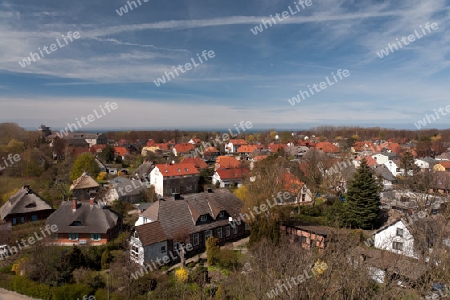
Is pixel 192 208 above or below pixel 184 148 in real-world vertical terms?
below

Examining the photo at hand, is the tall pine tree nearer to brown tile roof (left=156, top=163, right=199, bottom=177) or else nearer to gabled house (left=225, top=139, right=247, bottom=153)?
brown tile roof (left=156, top=163, right=199, bottom=177)

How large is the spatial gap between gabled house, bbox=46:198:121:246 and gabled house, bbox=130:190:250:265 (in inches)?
133

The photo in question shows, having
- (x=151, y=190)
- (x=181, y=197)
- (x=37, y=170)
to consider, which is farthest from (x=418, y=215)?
(x=37, y=170)

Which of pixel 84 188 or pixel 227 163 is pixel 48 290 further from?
pixel 227 163

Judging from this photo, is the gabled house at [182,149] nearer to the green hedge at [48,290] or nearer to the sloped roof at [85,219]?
the sloped roof at [85,219]

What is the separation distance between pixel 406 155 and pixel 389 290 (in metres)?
49.6

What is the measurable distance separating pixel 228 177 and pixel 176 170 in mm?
8965

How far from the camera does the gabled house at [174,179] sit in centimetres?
4575

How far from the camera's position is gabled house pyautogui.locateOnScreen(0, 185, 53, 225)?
32.3 meters

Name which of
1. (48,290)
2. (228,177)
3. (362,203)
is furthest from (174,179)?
(48,290)

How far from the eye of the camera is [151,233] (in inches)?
950

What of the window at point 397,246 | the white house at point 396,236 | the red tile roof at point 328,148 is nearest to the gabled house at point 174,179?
the white house at point 396,236

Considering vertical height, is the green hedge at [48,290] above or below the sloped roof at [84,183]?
below

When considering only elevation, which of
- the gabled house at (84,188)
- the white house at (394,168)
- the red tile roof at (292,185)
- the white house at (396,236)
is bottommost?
the white house at (394,168)
